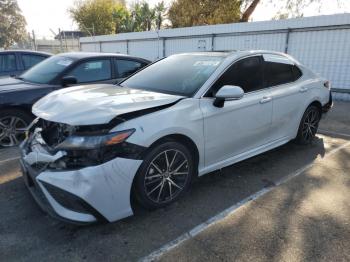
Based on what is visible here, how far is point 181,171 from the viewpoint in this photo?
3219 millimetres

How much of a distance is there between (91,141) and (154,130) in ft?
1.90

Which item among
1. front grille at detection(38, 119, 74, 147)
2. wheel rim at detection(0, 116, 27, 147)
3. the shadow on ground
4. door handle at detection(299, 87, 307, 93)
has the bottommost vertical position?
the shadow on ground

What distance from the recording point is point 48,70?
5.66m

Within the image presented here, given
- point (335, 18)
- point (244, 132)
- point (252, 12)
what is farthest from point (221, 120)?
point (252, 12)

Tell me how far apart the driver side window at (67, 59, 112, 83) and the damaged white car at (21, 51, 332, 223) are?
1.69m

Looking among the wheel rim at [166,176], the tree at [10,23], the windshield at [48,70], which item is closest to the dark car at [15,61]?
the windshield at [48,70]

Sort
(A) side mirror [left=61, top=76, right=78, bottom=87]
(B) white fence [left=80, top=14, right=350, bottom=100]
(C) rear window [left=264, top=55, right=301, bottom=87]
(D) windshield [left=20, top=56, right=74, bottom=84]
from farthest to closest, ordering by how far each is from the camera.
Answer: (B) white fence [left=80, top=14, right=350, bottom=100] < (D) windshield [left=20, top=56, right=74, bottom=84] < (A) side mirror [left=61, top=76, right=78, bottom=87] < (C) rear window [left=264, top=55, right=301, bottom=87]

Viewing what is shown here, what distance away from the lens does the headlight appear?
2.56 metres

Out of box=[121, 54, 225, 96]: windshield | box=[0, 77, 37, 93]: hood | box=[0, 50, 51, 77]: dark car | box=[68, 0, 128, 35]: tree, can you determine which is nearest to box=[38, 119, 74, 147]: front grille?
box=[121, 54, 225, 96]: windshield

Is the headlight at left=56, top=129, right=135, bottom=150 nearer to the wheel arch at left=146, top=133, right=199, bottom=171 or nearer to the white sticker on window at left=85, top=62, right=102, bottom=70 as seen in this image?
the wheel arch at left=146, top=133, right=199, bottom=171

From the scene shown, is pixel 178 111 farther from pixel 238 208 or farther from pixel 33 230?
pixel 33 230

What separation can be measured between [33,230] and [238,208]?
2022 mm

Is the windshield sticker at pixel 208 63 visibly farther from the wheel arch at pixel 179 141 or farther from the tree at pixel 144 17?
the tree at pixel 144 17

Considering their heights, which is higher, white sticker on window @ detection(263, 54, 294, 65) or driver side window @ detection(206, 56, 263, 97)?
white sticker on window @ detection(263, 54, 294, 65)
